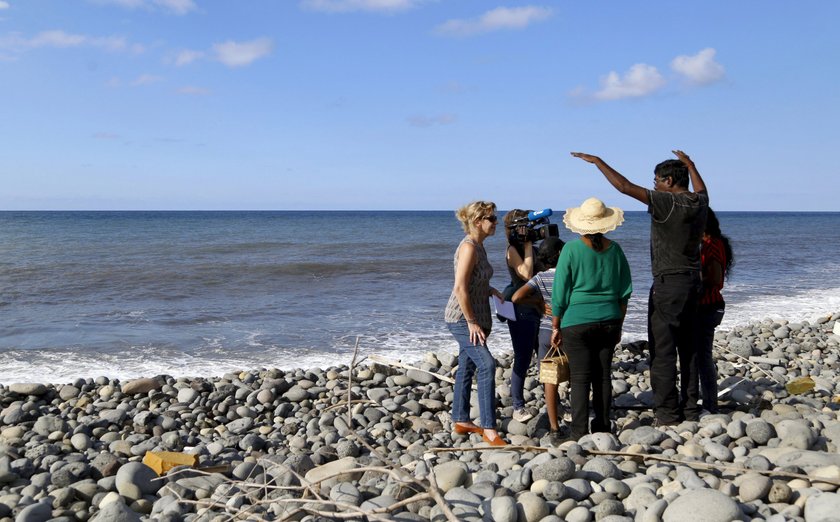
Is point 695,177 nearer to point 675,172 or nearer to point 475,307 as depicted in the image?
point 675,172

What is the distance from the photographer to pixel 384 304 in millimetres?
13734

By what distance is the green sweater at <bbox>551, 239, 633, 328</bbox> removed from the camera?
4.52 metres

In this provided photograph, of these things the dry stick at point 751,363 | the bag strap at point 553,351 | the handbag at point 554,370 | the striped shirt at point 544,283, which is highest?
the striped shirt at point 544,283

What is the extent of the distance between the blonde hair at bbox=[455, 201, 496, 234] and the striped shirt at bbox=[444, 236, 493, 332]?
10 cm

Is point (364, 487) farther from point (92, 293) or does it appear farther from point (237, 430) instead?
point (92, 293)

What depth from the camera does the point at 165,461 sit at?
15.2ft

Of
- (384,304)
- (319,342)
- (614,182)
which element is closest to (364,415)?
(614,182)

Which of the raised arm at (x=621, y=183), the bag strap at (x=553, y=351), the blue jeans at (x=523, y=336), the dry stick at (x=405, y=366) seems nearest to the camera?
the raised arm at (x=621, y=183)

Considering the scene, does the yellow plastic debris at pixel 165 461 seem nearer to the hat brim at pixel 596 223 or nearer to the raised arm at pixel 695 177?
the hat brim at pixel 596 223

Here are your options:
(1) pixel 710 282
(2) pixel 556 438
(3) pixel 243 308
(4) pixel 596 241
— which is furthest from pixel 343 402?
(3) pixel 243 308

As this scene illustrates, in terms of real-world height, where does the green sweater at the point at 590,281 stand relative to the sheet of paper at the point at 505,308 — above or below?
above

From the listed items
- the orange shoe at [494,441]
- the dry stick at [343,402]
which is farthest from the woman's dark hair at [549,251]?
the dry stick at [343,402]

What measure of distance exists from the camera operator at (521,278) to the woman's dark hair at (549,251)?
95 mm

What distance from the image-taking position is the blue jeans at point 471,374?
15.9ft
